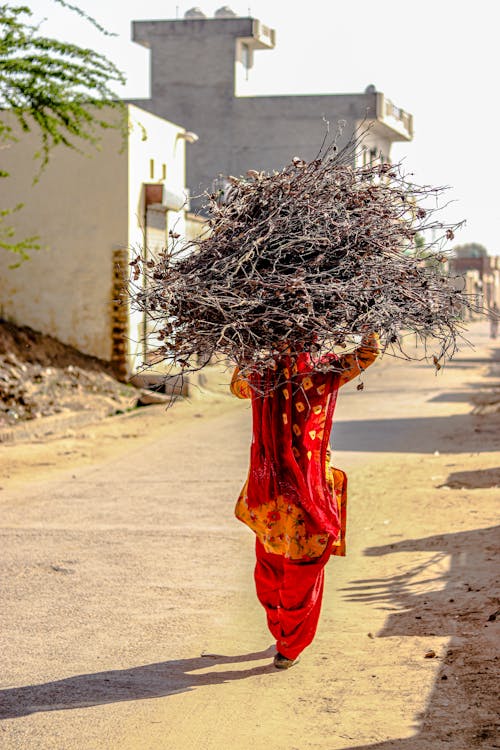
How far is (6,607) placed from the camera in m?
6.55

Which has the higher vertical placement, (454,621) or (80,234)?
(80,234)

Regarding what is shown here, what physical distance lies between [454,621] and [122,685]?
1.94 metres

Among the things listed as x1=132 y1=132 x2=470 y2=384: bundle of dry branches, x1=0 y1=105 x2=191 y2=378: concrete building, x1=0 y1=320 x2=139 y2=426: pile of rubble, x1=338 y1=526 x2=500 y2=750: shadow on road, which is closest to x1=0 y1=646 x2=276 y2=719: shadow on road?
x1=338 y1=526 x2=500 y2=750: shadow on road

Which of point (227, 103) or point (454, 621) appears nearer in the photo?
point (454, 621)

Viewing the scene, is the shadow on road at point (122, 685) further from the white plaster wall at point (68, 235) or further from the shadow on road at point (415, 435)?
the white plaster wall at point (68, 235)

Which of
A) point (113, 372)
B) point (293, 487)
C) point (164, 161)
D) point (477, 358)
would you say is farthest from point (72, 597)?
point (477, 358)

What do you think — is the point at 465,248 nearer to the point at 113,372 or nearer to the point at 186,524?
the point at 113,372

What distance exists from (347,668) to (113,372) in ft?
52.1

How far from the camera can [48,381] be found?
1869 centimetres

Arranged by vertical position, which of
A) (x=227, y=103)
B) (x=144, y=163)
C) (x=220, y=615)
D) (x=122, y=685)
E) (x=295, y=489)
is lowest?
(x=220, y=615)

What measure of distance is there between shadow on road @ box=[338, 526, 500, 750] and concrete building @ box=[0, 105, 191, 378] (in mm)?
13472

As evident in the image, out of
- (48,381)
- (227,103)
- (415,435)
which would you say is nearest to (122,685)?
(415,435)

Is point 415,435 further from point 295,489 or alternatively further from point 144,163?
point 295,489

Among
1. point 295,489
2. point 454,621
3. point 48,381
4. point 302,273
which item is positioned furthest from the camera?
point 48,381
